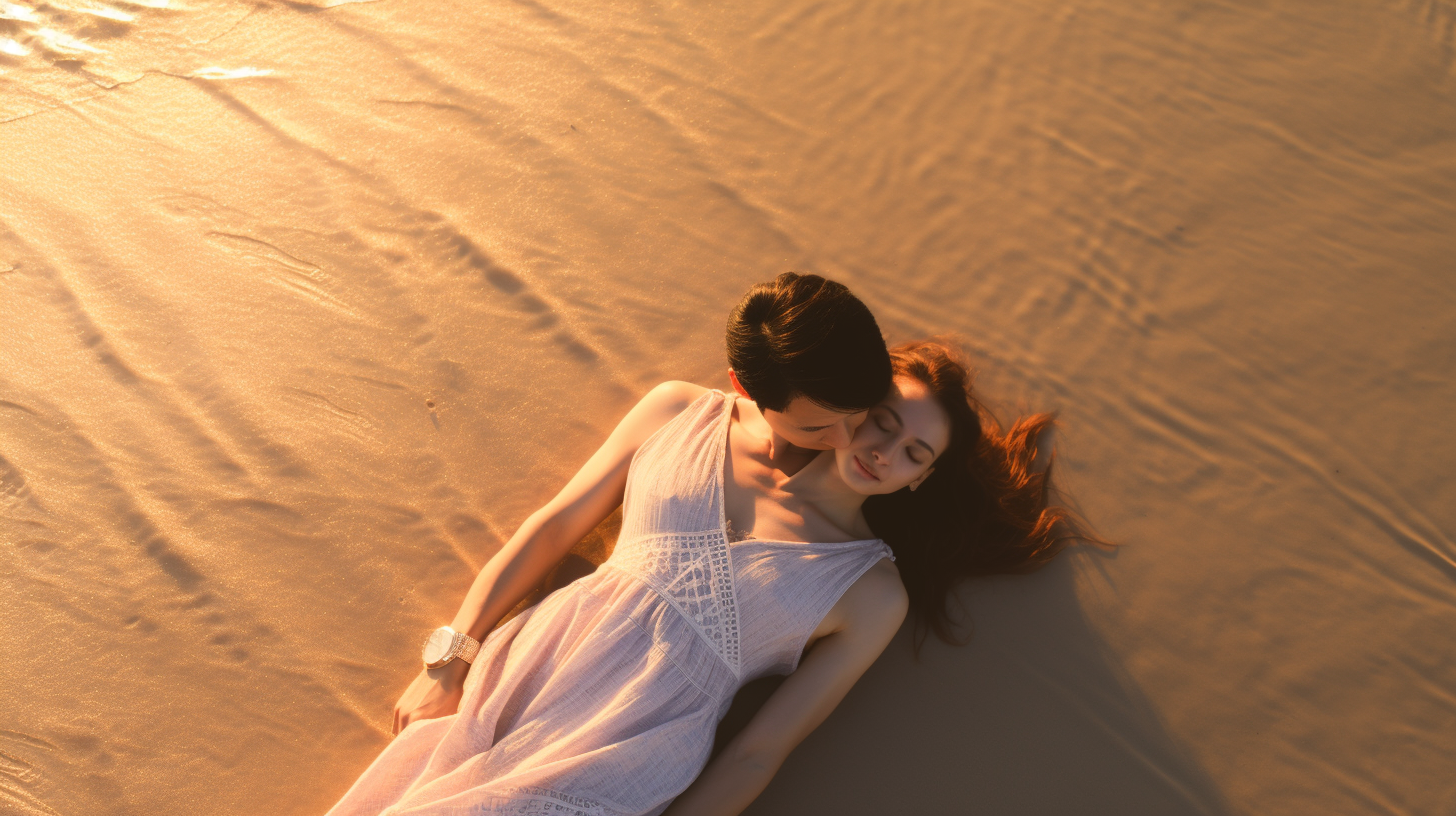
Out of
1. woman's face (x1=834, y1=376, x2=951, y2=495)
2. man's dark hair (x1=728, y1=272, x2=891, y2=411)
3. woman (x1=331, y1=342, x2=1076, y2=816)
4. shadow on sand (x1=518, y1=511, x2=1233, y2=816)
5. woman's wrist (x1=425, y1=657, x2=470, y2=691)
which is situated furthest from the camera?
shadow on sand (x1=518, y1=511, x2=1233, y2=816)

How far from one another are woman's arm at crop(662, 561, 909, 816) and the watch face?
0.68 m

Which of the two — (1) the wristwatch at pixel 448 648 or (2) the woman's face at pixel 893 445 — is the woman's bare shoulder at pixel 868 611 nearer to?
(2) the woman's face at pixel 893 445

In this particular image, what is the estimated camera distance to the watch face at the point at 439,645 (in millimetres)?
2219

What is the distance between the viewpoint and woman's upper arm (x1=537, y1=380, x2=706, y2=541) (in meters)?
2.33

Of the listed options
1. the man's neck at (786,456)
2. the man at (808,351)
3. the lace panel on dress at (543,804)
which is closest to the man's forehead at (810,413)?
the man at (808,351)

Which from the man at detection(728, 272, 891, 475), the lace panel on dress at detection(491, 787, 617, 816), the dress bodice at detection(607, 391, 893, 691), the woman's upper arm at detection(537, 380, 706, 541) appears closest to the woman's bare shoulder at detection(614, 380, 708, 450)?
the woman's upper arm at detection(537, 380, 706, 541)

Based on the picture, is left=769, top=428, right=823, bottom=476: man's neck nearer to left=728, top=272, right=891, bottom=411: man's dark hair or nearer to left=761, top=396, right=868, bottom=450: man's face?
left=761, top=396, right=868, bottom=450: man's face

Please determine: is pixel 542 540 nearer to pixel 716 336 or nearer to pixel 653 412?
pixel 653 412

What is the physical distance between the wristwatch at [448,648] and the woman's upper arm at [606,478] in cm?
36

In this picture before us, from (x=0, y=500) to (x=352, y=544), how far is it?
3.52 ft

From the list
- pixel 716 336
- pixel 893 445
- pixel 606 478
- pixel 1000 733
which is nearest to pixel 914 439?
pixel 893 445

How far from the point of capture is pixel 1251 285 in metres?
2.92

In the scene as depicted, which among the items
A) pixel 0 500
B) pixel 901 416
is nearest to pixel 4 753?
pixel 0 500

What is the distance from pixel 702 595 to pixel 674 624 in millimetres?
94
